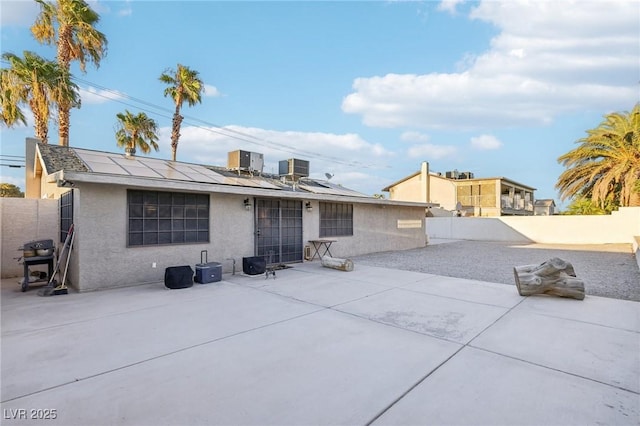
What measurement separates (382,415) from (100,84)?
1848 cm

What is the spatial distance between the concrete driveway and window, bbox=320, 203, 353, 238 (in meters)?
→ 5.53

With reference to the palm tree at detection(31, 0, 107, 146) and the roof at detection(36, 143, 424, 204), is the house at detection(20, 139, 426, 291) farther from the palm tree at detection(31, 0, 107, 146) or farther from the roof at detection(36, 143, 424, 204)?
the palm tree at detection(31, 0, 107, 146)

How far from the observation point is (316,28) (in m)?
13.1

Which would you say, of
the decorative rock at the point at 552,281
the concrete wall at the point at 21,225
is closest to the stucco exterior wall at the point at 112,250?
the concrete wall at the point at 21,225

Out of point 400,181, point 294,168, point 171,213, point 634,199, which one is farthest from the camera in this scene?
point 400,181

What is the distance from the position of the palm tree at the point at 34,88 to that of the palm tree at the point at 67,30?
53cm

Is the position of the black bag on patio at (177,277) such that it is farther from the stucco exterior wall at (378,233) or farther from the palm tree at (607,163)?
the palm tree at (607,163)

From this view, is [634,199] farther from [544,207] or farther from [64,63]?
[64,63]

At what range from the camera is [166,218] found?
7371mm

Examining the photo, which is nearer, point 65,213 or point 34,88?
point 65,213

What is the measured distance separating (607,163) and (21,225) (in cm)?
2481

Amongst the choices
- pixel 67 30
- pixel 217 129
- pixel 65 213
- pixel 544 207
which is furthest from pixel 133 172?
pixel 544 207

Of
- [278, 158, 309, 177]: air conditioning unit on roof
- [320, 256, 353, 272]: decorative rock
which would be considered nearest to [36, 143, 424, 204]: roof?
[278, 158, 309, 177]: air conditioning unit on roof

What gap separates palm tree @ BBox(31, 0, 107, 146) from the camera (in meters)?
12.2
